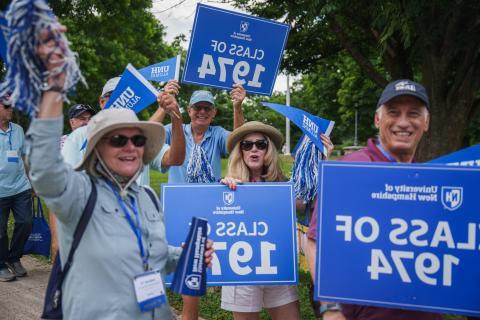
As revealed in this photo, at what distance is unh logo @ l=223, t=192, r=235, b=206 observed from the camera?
10.8 ft

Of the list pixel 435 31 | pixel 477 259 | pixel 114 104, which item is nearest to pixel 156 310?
pixel 477 259

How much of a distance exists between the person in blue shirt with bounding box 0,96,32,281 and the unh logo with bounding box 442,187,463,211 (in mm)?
4872

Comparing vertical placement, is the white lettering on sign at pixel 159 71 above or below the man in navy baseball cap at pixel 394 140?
above

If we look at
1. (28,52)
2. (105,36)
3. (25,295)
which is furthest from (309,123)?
(105,36)

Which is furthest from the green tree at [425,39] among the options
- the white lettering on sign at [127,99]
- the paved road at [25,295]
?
the paved road at [25,295]

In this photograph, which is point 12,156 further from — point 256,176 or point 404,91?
point 404,91

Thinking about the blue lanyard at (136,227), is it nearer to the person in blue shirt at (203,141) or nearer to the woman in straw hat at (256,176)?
the woman in straw hat at (256,176)

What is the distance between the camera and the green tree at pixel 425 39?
5180 mm

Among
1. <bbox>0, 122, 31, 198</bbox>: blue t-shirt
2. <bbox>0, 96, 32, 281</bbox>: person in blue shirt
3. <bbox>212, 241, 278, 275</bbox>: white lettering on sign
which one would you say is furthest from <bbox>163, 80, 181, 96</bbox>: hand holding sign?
<bbox>0, 122, 31, 198</bbox>: blue t-shirt

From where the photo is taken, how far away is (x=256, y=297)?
3275 millimetres

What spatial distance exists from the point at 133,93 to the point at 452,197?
2612 millimetres

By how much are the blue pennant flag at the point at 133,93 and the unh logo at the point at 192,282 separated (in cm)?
198

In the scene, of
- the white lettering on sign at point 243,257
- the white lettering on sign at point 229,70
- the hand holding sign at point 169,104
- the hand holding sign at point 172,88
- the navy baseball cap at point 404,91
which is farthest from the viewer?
the white lettering on sign at point 229,70

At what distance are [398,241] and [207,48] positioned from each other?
2652mm
